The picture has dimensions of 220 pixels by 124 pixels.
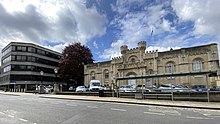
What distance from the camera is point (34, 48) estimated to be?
2645 inches

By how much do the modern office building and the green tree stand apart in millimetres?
8892

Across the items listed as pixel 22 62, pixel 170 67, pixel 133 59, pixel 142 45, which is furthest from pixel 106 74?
pixel 22 62

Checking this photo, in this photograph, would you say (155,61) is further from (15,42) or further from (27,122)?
(15,42)

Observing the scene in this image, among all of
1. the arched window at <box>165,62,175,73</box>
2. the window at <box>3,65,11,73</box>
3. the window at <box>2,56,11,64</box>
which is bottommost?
the arched window at <box>165,62,175,73</box>

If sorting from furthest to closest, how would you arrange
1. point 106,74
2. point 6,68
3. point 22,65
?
point 6,68 < point 22,65 < point 106,74

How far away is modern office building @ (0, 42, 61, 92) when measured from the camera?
61.9 metres

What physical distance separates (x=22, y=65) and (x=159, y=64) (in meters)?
46.5

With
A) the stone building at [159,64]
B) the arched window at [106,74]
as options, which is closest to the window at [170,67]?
the stone building at [159,64]

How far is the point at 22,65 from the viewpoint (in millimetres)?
63406

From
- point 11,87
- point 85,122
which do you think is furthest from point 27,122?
point 11,87

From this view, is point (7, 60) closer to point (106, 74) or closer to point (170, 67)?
point (106, 74)

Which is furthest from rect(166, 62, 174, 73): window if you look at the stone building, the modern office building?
the modern office building

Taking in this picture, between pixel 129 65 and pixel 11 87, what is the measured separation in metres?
42.7

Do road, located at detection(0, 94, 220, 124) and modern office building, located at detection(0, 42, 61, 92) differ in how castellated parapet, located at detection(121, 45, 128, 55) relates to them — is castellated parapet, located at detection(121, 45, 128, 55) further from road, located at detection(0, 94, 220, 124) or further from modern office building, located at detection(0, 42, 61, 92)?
road, located at detection(0, 94, 220, 124)
